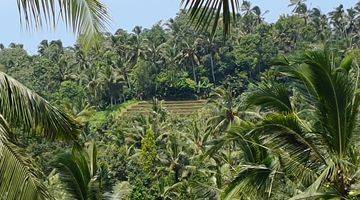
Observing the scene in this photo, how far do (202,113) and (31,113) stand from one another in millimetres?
49006

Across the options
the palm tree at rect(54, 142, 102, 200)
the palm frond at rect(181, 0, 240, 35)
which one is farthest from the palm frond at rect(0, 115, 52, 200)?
the palm tree at rect(54, 142, 102, 200)

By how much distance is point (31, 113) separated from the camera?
510cm

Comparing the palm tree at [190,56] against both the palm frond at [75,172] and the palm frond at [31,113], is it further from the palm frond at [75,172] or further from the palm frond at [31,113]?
the palm frond at [31,113]

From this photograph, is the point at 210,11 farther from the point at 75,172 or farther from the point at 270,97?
the point at 75,172

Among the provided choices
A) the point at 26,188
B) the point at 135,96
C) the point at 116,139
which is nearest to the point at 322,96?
the point at 26,188

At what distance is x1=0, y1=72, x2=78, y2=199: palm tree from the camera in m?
4.41

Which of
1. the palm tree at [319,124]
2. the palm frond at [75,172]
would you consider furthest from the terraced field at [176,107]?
the palm tree at [319,124]

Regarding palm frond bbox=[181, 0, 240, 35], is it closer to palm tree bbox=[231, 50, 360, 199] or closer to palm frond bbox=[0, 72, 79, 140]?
palm frond bbox=[0, 72, 79, 140]

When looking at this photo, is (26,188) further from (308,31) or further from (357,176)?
(308,31)

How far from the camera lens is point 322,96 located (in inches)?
278

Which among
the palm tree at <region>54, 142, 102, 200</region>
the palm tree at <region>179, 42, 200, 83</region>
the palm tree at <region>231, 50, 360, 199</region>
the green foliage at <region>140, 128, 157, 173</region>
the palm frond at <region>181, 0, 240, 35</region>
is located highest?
the palm tree at <region>179, 42, 200, 83</region>

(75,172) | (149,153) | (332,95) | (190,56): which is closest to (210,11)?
(332,95)

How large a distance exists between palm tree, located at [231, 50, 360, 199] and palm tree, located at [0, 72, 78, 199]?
8.55 feet

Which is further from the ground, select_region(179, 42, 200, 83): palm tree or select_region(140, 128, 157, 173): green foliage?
select_region(179, 42, 200, 83): palm tree
